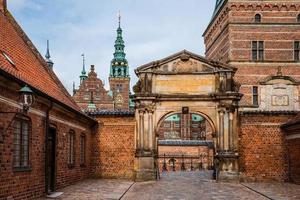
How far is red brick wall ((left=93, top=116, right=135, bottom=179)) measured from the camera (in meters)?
24.9

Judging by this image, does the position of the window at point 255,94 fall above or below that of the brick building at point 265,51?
below

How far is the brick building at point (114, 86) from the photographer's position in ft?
243

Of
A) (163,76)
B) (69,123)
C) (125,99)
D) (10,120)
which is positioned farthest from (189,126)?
(10,120)

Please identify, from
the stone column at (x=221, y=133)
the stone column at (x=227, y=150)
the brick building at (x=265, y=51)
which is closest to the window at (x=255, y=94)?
the brick building at (x=265, y=51)

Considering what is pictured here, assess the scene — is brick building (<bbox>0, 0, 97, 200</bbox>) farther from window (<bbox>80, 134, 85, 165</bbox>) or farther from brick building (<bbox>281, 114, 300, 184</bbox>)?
brick building (<bbox>281, 114, 300, 184</bbox>)

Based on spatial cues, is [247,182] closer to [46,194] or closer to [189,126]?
[46,194]

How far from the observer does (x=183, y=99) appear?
24.8 meters

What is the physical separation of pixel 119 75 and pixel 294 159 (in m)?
65.7

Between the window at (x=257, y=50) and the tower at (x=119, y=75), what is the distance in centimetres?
4617

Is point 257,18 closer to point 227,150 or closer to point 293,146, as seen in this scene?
point 227,150

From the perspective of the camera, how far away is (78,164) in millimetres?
21547

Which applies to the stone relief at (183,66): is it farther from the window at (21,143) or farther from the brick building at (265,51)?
the brick building at (265,51)

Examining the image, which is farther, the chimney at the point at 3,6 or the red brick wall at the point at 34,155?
the chimney at the point at 3,6

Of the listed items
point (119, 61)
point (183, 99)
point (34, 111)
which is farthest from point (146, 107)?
point (119, 61)
